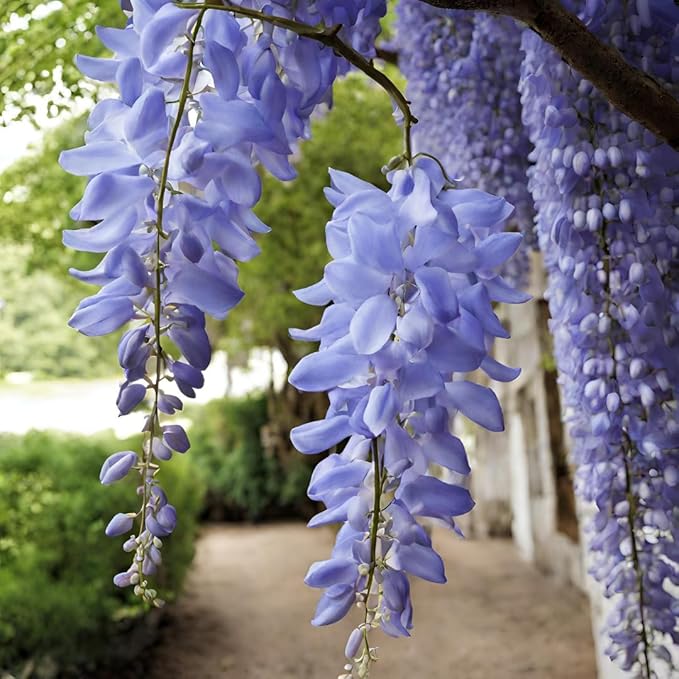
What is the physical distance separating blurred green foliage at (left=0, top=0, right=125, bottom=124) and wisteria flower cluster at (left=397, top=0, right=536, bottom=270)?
0.52 m

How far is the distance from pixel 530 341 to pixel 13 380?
106 inches

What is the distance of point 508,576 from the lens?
4695mm

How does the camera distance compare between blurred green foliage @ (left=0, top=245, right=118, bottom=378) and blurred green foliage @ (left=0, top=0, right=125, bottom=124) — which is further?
blurred green foliage @ (left=0, top=245, right=118, bottom=378)

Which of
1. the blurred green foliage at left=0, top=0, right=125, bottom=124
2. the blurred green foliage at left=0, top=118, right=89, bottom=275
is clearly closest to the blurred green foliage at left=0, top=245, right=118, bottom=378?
the blurred green foliage at left=0, top=118, right=89, bottom=275

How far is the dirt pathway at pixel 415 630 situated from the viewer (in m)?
2.92

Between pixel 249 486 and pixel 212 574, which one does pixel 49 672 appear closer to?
pixel 212 574

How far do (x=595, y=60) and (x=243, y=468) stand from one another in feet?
22.3

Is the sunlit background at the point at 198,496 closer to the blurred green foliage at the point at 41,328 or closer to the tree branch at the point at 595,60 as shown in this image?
the blurred green foliage at the point at 41,328

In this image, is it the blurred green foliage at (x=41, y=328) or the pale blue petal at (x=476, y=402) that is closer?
the pale blue petal at (x=476, y=402)

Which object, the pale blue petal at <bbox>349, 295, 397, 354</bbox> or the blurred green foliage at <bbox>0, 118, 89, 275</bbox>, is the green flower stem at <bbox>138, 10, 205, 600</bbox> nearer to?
the pale blue petal at <bbox>349, 295, 397, 354</bbox>

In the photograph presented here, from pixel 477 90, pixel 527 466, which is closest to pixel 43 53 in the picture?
pixel 477 90

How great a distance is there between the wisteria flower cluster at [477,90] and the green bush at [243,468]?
5.81 m

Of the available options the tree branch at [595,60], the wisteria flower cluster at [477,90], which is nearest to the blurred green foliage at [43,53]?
the wisteria flower cluster at [477,90]

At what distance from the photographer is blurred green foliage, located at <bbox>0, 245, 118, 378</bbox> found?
3.48 meters
